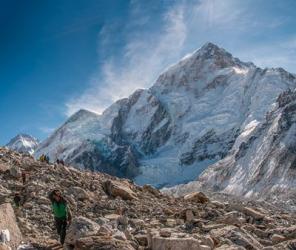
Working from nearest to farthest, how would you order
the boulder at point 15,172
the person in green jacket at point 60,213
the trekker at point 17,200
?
the person in green jacket at point 60,213 < the trekker at point 17,200 < the boulder at point 15,172

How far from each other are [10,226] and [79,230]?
101 inches

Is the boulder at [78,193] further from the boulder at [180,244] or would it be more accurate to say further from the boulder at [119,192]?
the boulder at [180,244]

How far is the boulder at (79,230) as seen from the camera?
1608 cm

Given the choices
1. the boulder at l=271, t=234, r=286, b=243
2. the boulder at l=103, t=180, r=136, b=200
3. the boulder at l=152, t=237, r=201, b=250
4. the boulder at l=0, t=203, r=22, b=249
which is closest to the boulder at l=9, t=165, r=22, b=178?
the boulder at l=103, t=180, r=136, b=200

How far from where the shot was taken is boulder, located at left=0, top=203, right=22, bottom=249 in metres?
17.2

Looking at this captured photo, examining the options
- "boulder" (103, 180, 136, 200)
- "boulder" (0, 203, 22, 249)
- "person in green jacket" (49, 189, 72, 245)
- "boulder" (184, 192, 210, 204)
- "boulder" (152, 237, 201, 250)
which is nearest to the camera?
"boulder" (152, 237, 201, 250)

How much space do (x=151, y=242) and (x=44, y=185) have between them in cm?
1117

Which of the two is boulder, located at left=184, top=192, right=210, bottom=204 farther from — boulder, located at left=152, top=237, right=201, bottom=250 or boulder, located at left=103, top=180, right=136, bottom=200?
boulder, located at left=152, top=237, right=201, bottom=250

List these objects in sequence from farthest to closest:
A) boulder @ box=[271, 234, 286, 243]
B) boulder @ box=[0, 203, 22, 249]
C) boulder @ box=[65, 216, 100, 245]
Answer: boulder @ box=[271, 234, 286, 243] < boulder @ box=[0, 203, 22, 249] < boulder @ box=[65, 216, 100, 245]

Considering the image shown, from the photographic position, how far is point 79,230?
16.3 metres

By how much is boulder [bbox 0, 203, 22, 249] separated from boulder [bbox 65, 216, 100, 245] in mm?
1778

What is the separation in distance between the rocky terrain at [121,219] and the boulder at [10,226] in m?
0.05

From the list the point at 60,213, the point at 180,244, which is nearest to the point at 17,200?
the point at 60,213

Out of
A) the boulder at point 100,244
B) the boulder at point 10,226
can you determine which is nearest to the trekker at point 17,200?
the boulder at point 10,226
